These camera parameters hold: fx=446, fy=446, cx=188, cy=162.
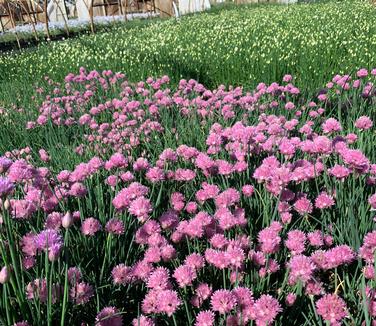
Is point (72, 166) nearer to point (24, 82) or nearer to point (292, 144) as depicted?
point (292, 144)

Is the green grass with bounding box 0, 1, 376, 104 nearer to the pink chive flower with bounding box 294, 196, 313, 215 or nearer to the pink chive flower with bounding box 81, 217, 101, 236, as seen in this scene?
the pink chive flower with bounding box 294, 196, 313, 215

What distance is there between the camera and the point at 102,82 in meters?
4.64

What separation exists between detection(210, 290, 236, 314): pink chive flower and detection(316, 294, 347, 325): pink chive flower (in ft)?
0.84

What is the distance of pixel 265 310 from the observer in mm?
1254

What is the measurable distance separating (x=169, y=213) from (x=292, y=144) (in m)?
0.78

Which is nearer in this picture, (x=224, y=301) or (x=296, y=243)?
(x=224, y=301)

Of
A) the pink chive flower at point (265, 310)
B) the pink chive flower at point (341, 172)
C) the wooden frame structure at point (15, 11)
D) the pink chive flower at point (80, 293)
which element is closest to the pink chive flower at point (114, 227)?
the pink chive flower at point (80, 293)

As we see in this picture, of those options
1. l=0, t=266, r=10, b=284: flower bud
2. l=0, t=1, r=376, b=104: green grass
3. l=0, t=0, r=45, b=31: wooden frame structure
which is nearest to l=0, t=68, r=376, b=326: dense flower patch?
l=0, t=266, r=10, b=284: flower bud

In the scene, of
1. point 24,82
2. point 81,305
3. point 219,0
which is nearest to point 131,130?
point 81,305

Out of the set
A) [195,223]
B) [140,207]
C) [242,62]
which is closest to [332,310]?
[195,223]

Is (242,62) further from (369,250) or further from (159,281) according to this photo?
(159,281)

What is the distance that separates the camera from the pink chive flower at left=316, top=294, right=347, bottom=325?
1.26m

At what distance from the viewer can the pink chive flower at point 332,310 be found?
1.26 m

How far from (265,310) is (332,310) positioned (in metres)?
0.19
